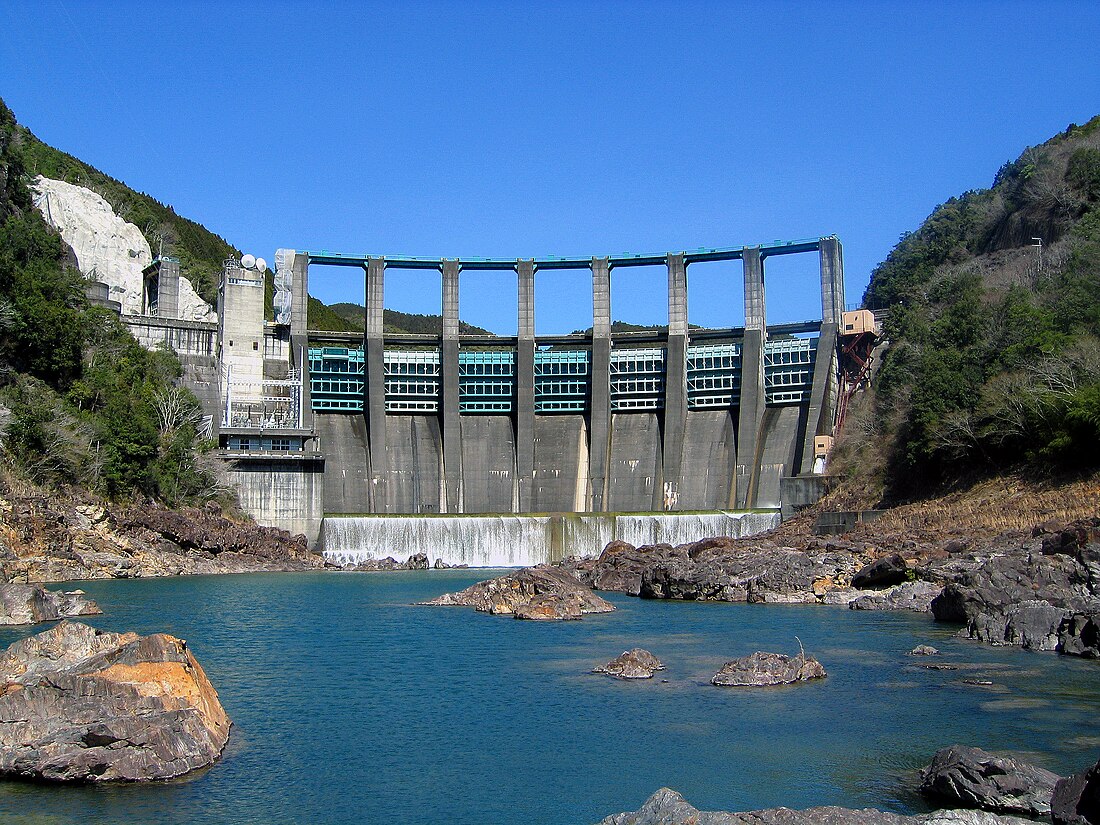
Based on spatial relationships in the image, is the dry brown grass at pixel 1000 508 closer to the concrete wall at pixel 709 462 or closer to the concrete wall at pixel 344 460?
the concrete wall at pixel 709 462

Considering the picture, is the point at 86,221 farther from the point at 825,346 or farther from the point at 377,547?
the point at 825,346

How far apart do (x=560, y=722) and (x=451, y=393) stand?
46240 millimetres

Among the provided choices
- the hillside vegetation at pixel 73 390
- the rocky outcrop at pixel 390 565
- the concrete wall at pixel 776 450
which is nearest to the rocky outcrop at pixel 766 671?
the rocky outcrop at pixel 390 565

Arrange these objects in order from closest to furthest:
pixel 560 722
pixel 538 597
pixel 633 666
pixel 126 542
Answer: pixel 560 722, pixel 633 666, pixel 538 597, pixel 126 542

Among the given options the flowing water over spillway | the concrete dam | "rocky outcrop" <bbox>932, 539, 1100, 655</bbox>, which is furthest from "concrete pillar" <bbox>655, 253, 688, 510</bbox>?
"rocky outcrop" <bbox>932, 539, 1100, 655</bbox>

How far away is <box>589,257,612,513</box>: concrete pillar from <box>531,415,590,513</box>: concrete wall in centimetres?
74

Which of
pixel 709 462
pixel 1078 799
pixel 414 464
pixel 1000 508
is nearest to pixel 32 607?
pixel 1078 799

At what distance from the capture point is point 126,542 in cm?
4566

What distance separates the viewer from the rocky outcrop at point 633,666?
20.4 meters

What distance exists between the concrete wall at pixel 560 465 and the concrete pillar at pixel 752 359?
31.2 ft

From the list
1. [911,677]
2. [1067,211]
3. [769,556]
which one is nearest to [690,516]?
[769,556]

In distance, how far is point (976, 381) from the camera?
4809 cm

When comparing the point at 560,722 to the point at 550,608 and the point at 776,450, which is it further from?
the point at 776,450

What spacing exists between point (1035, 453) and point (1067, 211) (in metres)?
23.9
